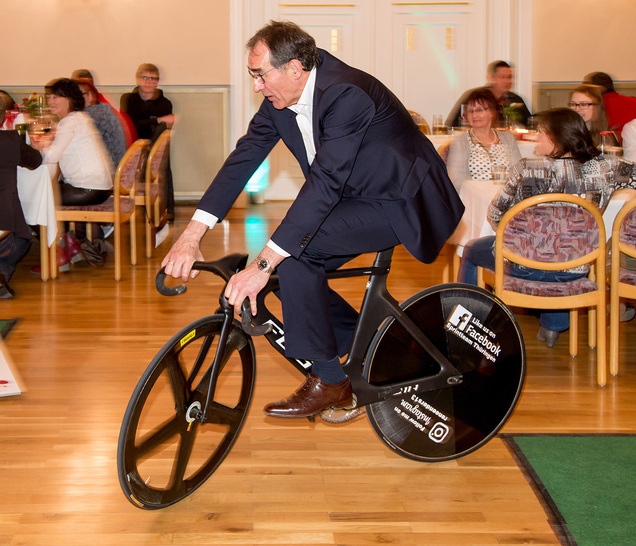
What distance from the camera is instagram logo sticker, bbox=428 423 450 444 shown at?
103 inches

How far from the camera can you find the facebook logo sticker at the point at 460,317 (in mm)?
2557

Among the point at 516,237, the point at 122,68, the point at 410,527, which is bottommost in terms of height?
the point at 410,527

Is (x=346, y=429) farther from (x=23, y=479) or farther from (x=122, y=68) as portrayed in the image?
(x=122, y=68)

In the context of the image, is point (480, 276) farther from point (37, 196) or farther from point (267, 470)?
point (37, 196)

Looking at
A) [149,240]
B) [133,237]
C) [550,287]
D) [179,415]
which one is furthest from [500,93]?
[179,415]

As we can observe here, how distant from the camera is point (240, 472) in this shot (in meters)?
2.65

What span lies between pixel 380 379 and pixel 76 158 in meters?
3.76

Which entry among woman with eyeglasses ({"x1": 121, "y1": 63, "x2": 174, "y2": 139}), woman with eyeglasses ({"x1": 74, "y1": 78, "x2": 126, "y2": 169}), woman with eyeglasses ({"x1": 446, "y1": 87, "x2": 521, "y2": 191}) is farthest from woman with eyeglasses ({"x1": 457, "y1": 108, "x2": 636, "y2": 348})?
woman with eyeglasses ({"x1": 121, "y1": 63, "x2": 174, "y2": 139})

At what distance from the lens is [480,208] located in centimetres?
421

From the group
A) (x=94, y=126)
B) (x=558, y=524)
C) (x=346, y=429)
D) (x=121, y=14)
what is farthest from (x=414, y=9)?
(x=558, y=524)

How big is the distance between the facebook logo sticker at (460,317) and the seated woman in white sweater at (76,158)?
12.0ft

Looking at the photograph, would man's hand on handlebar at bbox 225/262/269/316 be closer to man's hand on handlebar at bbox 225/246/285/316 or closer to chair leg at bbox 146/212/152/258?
man's hand on handlebar at bbox 225/246/285/316

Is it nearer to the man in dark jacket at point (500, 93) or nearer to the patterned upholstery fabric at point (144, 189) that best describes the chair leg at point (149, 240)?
the patterned upholstery fabric at point (144, 189)

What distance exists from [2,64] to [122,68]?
1.28 meters
